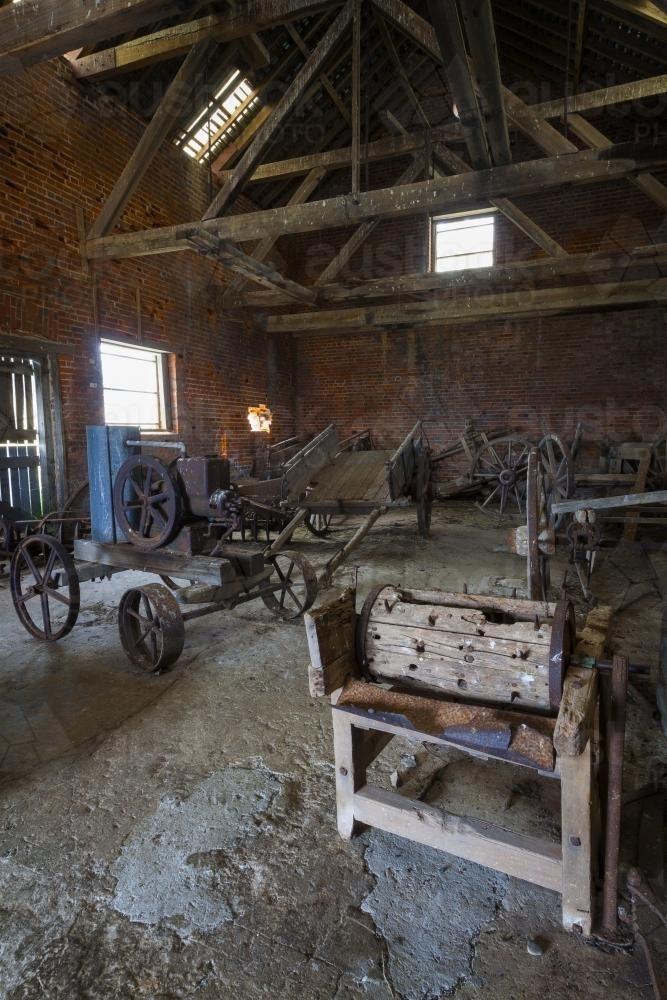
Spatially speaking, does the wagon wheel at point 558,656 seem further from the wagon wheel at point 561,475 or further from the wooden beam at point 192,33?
the wooden beam at point 192,33

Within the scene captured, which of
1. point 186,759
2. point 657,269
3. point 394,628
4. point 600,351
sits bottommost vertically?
point 186,759

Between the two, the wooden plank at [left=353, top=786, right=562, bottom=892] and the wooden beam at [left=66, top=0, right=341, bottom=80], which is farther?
the wooden beam at [left=66, top=0, right=341, bottom=80]

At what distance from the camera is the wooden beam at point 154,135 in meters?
5.75

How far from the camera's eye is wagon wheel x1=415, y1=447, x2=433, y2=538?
7266 millimetres

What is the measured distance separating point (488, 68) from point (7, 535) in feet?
20.7

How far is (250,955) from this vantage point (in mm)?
1550

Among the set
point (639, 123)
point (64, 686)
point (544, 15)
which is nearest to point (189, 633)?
point (64, 686)

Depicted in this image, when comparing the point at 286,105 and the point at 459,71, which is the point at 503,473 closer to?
the point at 459,71

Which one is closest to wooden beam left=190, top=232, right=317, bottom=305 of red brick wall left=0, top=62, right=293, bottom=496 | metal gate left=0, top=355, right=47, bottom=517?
red brick wall left=0, top=62, right=293, bottom=496

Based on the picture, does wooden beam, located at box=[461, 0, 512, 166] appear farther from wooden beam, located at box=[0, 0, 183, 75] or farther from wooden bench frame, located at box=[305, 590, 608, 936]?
wooden bench frame, located at box=[305, 590, 608, 936]

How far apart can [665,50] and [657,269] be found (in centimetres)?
275

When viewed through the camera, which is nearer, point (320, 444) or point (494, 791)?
point (494, 791)

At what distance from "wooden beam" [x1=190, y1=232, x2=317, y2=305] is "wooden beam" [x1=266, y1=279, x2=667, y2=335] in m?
1.21

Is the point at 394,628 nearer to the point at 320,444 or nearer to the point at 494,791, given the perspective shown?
the point at 494,791
